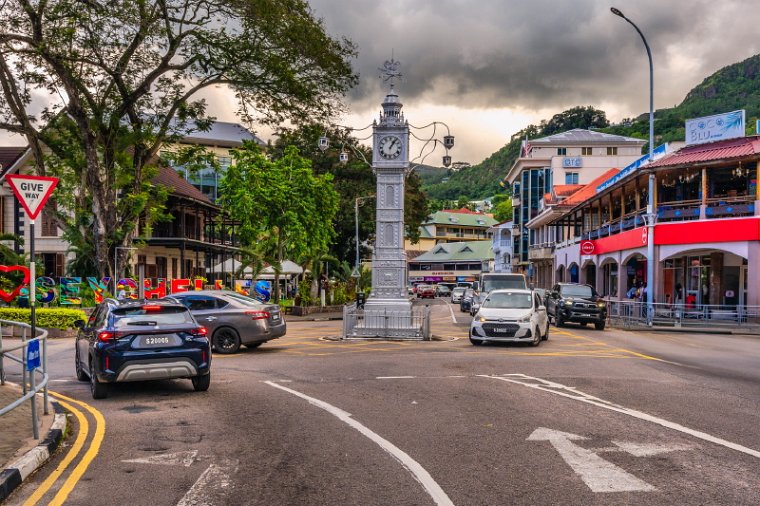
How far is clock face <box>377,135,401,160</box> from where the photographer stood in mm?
23625

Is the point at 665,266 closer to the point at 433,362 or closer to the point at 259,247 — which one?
the point at 259,247

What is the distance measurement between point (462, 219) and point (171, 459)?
123512 mm

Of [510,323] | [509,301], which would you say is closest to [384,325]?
[509,301]

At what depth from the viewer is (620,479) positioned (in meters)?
6.17

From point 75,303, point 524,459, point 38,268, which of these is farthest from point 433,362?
point 38,268

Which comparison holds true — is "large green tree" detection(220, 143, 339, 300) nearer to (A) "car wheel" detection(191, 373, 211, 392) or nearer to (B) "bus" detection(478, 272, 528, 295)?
(B) "bus" detection(478, 272, 528, 295)

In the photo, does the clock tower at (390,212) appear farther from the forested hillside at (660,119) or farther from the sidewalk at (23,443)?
the forested hillside at (660,119)

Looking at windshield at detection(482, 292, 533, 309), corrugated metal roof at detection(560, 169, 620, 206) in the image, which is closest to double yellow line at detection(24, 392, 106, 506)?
windshield at detection(482, 292, 533, 309)

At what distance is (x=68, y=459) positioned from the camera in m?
7.16

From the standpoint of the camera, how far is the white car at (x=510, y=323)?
63.7 ft

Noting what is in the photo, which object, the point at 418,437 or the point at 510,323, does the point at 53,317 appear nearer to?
the point at 510,323

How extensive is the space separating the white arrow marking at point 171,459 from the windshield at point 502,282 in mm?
21263

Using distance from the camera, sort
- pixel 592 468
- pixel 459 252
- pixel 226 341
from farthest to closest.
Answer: pixel 459 252 → pixel 226 341 → pixel 592 468

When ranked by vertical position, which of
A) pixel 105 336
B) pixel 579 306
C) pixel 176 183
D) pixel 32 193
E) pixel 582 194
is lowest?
pixel 579 306
